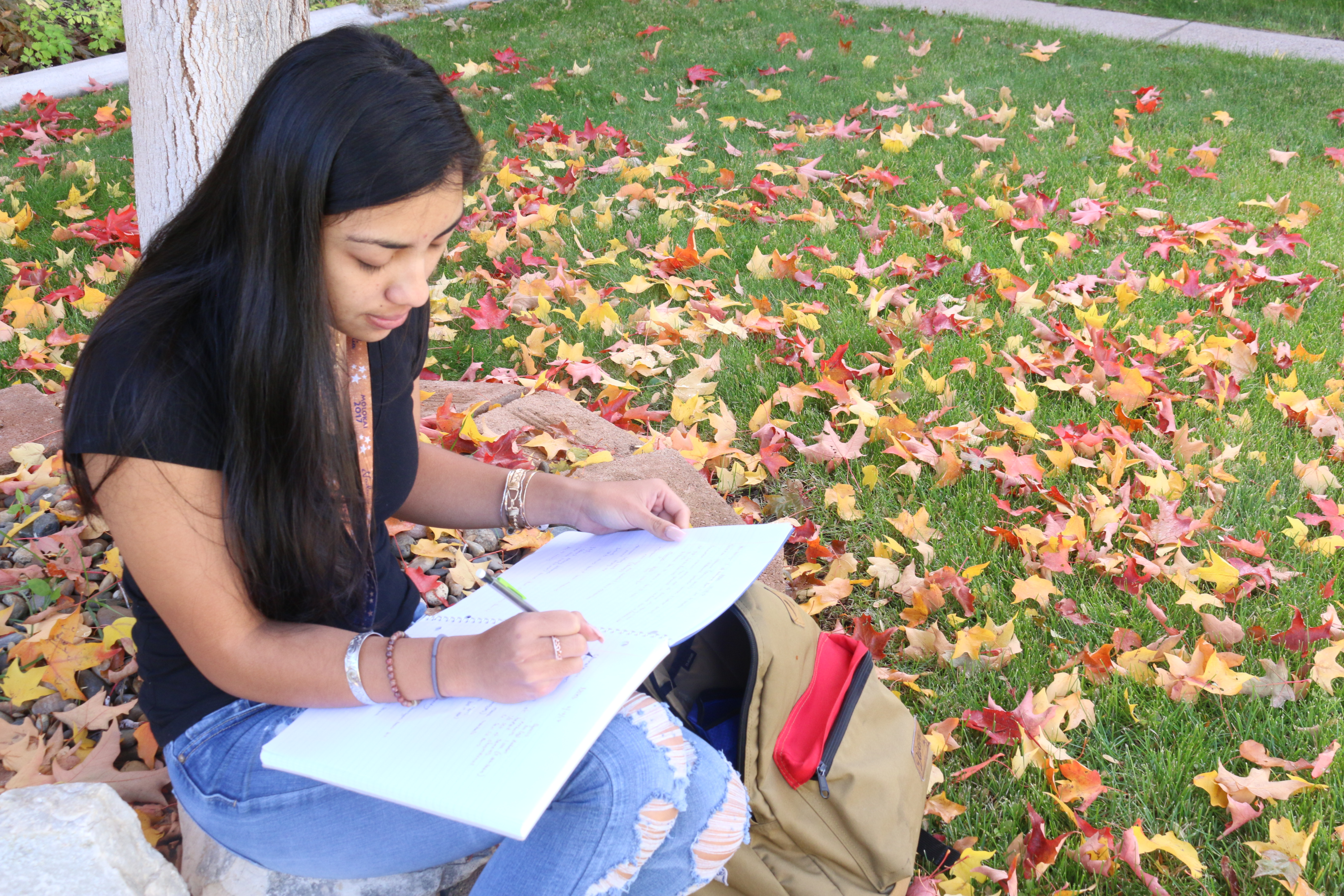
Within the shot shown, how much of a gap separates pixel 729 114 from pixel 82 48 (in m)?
5.50

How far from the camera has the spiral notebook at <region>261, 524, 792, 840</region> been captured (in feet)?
3.84

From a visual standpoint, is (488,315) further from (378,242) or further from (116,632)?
(378,242)

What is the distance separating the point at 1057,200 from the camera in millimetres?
4586

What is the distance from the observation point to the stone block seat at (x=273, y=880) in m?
1.55

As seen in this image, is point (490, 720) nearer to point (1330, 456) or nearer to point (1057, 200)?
point (1330, 456)

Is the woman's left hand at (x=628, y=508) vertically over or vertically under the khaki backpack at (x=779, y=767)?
over

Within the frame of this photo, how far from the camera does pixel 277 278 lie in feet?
4.24

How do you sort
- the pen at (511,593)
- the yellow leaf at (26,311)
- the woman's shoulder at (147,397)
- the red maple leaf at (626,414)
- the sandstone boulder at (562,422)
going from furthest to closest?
the yellow leaf at (26,311), the red maple leaf at (626,414), the sandstone boulder at (562,422), the pen at (511,593), the woman's shoulder at (147,397)

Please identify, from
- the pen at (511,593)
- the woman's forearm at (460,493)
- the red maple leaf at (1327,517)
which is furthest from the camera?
the red maple leaf at (1327,517)

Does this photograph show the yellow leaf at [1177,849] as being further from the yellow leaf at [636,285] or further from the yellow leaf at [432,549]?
the yellow leaf at [636,285]

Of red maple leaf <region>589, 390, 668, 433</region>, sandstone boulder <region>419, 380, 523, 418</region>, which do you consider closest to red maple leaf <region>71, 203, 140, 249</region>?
sandstone boulder <region>419, 380, 523, 418</region>

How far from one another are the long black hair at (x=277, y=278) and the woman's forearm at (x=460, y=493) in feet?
1.69

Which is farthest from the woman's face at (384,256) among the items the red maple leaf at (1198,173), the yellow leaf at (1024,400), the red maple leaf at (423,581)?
the red maple leaf at (1198,173)

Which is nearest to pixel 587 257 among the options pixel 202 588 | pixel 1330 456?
pixel 1330 456
